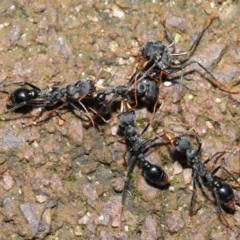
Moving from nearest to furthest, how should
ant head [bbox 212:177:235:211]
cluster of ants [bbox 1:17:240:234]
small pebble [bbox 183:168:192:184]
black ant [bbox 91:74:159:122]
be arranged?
ant head [bbox 212:177:235:211] < cluster of ants [bbox 1:17:240:234] < small pebble [bbox 183:168:192:184] < black ant [bbox 91:74:159:122]

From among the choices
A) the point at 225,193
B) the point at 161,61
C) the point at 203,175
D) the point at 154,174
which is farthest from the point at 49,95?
the point at 225,193

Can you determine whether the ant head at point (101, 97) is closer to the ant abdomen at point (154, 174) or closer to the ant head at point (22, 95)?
the ant head at point (22, 95)

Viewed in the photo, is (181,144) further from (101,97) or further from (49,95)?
Answer: (49,95)

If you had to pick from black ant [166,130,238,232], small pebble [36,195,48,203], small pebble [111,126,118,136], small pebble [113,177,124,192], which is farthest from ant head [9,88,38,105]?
black ant [166,130,238,232]

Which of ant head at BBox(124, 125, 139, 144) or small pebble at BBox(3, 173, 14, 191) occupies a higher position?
ant head at BBox(124, 125, 139, 144)

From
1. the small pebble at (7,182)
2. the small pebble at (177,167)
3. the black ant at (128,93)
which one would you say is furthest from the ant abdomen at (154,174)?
the small pebble at (7,182)

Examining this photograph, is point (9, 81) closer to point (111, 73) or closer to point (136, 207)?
point (111, 73)

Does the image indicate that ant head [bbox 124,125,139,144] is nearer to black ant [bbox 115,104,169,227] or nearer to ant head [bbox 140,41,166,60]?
black ant [bbox 115,104,169,227]
